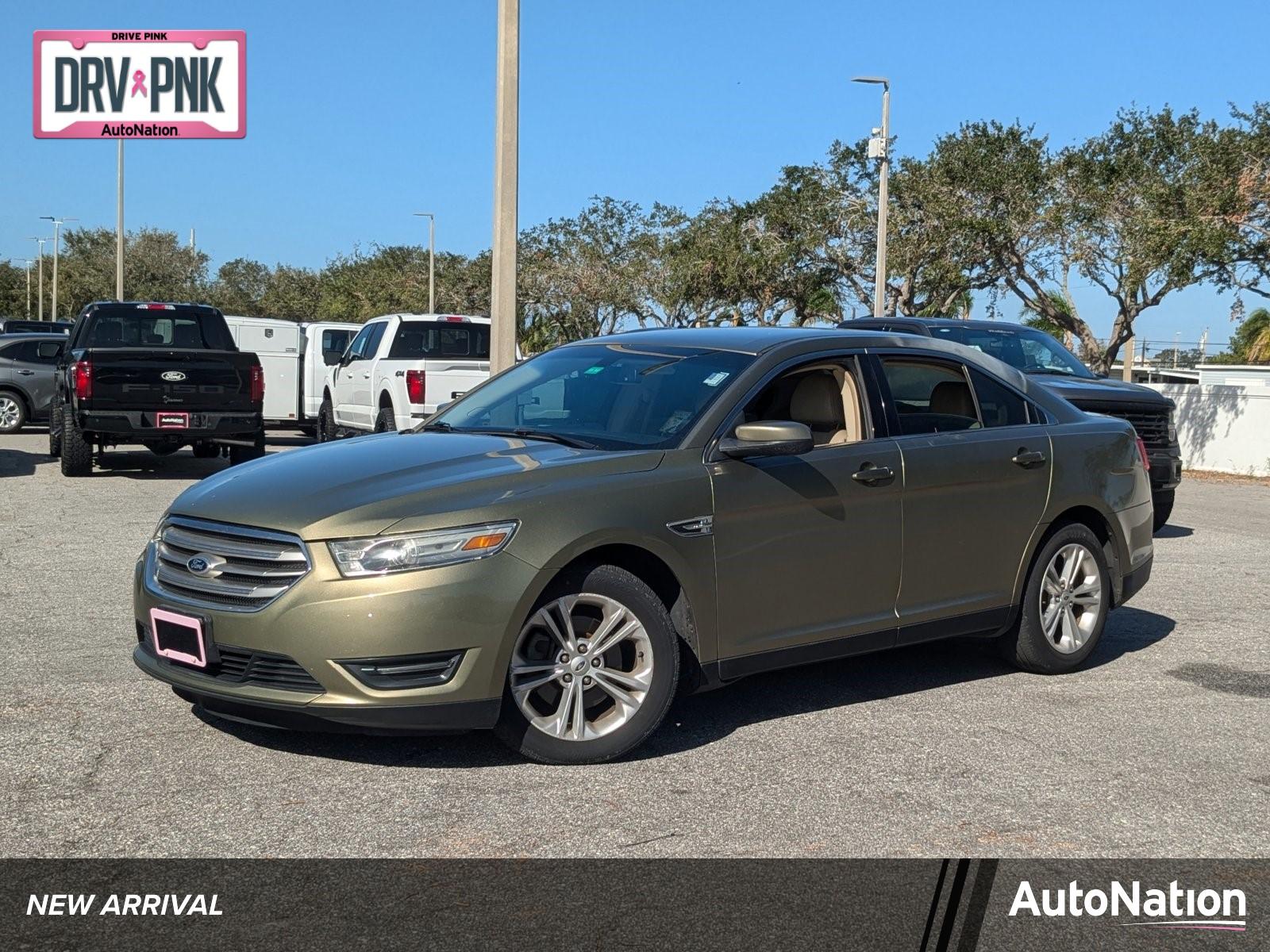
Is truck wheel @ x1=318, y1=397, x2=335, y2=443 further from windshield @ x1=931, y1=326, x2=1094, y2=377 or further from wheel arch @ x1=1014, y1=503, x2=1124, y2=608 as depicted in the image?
wheel arch @ x1=1014, y1=503, x2=1124, y2=608

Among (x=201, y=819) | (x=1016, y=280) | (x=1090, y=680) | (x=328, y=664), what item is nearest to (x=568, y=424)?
(x=328, y=664)

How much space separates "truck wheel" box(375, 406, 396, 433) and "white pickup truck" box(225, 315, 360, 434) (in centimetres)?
621

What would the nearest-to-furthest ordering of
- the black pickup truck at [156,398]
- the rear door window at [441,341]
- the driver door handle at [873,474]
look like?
the driver door handle at [873,474] < the black pickup truck at [156,398] < the rear door window at [441,341]

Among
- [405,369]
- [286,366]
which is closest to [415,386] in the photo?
[405,369]

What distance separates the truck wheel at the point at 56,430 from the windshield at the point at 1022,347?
36.6 ft

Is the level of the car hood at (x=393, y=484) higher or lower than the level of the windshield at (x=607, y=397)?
lower

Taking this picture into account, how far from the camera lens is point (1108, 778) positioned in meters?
5.46

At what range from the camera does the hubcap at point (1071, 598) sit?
23.6 ft

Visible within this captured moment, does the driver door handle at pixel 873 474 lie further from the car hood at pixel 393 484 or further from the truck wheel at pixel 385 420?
the truck wheel at pixel 385 420

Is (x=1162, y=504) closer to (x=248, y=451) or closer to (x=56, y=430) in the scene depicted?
(x=248, y=451)

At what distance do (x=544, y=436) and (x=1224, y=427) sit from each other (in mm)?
20986

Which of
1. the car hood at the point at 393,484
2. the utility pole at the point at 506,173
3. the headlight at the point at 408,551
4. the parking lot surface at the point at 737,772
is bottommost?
the parking lot surface at the point at 737,772

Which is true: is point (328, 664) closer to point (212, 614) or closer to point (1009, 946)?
point (212, 614)

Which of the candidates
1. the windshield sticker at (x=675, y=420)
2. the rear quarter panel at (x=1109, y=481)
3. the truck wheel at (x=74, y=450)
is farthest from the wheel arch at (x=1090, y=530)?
the truck wheel at (x=74, y=450)
